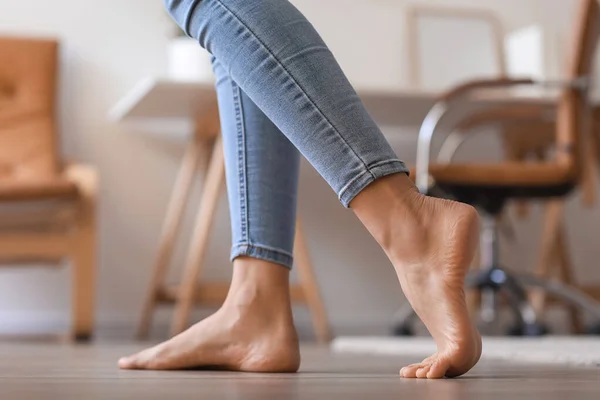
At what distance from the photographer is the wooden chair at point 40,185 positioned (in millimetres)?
2357

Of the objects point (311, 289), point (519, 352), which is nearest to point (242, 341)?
point (519, 352)

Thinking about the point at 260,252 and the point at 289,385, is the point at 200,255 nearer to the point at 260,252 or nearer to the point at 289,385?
the point at 260,252

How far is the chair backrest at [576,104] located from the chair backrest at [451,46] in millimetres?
938

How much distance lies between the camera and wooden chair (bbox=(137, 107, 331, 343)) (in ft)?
8.28

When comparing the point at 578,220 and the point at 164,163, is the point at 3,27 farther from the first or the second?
the point at 578,220

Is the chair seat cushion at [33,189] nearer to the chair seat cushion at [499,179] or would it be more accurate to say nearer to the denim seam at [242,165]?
the chair seat cushion at [499,179]

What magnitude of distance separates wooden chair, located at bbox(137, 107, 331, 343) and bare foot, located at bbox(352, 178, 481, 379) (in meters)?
1.61

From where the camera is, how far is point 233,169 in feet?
3.16

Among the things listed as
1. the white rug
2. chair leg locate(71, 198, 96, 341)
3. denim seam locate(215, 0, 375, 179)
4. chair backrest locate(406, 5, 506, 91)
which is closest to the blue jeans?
denim seam locate(215, 0, 375, 179)

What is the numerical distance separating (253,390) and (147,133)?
242 cm

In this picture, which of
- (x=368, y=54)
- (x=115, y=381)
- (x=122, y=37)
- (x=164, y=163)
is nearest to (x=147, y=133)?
(x=164, y=163)

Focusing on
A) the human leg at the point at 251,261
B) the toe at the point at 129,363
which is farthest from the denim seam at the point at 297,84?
the toe at the point at 129,363

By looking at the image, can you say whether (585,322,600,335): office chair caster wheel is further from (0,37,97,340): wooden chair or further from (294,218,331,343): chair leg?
(0,37,97,340): wooden chair

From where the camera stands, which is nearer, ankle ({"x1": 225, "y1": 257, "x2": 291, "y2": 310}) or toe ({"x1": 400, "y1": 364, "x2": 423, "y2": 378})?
toe ({"x1": 400, "y1": 364, "x2": 423, "y2": 378})
